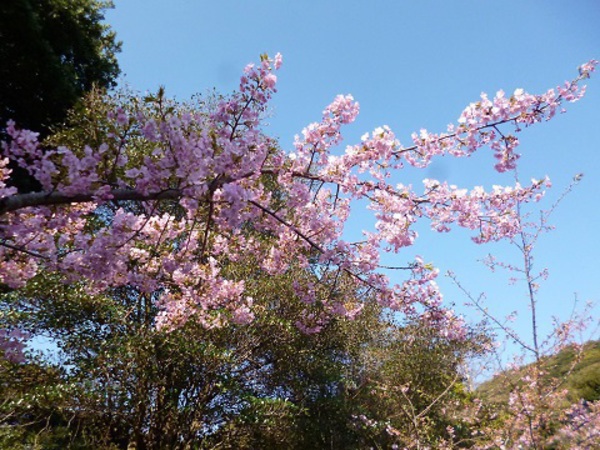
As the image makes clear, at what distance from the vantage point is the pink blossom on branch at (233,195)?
295cm

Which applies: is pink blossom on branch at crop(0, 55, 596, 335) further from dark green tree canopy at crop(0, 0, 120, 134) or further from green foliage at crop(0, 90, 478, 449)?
dark green tree canopy at crop(0, 0, 120, 134)

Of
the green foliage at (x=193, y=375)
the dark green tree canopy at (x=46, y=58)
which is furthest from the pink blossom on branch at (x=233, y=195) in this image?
the dark green tree canopy at (x=46, y=58)

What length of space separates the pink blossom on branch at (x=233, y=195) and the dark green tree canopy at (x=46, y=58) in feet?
25.5

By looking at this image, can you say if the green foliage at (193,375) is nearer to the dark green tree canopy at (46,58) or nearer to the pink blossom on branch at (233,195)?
the pink blossom on branch at (233,195)

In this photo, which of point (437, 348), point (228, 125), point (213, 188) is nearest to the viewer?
point (213, 188)

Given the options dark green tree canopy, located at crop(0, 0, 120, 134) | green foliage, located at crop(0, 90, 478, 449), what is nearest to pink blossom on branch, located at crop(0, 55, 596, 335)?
green foliage, located at crop(0, 90, 478, 449)

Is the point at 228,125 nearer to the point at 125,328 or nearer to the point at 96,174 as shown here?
the point at 96,174

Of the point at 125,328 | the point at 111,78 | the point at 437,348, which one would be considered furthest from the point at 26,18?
the point at 437,348

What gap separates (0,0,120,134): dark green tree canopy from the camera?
11.4 m

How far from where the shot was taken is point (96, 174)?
9.48 ft

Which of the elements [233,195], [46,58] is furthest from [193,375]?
[46,58]

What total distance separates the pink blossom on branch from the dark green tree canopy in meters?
7.77

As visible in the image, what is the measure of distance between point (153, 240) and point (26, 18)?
34.5ft

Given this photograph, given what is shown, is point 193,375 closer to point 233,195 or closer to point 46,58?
point 233,195
